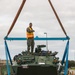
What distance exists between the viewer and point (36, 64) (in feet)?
85.1

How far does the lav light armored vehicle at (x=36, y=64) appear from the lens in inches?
1013

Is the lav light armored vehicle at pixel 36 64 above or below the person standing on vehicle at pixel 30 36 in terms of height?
below

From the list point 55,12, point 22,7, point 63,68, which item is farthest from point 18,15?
point 63,68

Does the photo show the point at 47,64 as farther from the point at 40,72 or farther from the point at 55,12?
Answer: the point at 55,12

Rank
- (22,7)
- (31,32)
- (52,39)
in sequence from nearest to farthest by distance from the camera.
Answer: (22,7) → (31,32) → (52,39)

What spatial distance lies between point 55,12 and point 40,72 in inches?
164

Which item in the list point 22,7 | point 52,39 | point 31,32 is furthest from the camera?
point 52,39

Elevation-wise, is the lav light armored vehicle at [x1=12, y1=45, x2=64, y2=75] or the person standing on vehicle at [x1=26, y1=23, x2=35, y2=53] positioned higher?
the person standing on vehicle at [x1=26, y1=23, x2=35, y2=53]

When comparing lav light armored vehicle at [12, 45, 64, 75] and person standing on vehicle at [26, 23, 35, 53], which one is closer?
lav light armored vehicle at [12, 45, 64, 75]

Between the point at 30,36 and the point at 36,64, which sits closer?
the point at 36,64

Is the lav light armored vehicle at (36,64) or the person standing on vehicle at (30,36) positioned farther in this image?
the person standing on vehicle at (30,36)

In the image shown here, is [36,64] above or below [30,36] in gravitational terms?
below

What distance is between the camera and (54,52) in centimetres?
2759

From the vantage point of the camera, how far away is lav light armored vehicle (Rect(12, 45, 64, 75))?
25.7 m
